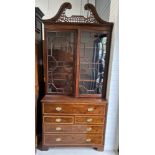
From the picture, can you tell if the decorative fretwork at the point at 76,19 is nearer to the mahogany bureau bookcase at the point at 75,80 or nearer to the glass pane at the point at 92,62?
the mahogany bureau bookcase at the point at 75,80

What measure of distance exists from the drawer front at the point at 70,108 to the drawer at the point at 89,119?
85 mm

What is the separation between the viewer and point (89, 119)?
90.8 inches

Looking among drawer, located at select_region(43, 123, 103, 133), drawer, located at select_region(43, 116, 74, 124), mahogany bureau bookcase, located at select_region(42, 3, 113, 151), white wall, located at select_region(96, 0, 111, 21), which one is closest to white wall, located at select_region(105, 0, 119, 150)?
mahogany bureau bookcase, located at select_region(42, 3, 113, 151)

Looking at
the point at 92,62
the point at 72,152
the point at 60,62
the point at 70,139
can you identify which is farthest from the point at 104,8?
the point at 72,152

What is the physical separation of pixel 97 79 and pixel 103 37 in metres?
0.57

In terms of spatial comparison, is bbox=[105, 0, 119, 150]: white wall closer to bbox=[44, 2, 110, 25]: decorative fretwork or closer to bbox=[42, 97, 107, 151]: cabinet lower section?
bbox=[42, 97, 107, 151]: cabinet lower section

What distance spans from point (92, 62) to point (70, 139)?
110cm

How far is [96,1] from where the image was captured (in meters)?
3.94

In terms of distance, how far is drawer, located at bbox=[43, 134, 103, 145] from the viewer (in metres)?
2.33

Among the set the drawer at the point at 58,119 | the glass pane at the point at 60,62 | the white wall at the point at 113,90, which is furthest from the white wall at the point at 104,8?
the drawer at the point at 58,119

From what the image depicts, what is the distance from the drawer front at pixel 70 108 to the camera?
2.26 meters
